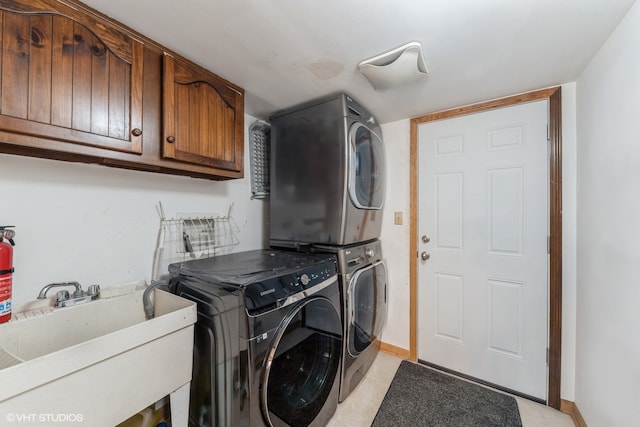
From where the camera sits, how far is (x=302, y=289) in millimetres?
1216

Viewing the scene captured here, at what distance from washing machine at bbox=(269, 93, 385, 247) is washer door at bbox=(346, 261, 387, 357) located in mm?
274

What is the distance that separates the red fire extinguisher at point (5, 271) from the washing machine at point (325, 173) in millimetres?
1324

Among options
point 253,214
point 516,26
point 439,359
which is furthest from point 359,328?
point 516,26

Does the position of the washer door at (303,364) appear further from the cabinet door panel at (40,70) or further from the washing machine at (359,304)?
the cabinet door panel at (40,70)

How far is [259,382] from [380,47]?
63.6 inches

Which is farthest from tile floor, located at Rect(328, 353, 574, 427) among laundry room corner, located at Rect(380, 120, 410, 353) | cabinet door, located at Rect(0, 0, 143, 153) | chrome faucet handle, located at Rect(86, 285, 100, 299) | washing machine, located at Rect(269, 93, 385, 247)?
cabinet door, located at Rect(0, 0, 143, 153)

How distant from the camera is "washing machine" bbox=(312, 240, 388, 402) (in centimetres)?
159

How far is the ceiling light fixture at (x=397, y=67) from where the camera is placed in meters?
1.24

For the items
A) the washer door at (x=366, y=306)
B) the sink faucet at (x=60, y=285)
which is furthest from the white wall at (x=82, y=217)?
the washer door at (x=366, y=306)

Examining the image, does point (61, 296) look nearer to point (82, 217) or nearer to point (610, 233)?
point (82, 217)

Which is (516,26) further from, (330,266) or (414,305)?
(414,305)

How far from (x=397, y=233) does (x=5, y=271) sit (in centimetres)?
227

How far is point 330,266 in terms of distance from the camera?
4.89 ft
